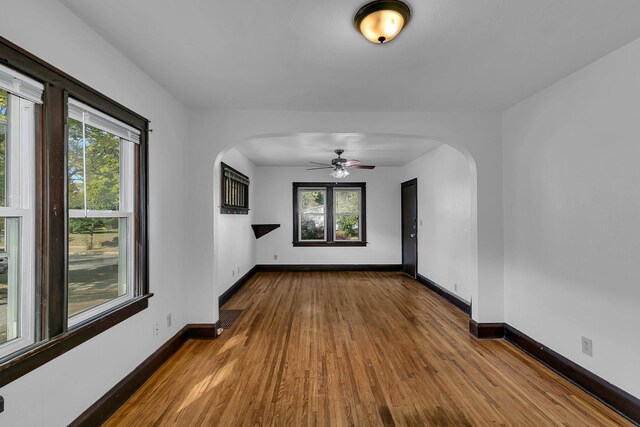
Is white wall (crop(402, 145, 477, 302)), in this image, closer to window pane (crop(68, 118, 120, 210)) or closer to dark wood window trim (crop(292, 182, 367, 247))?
dark wood window trim (crop(292, 182, 367, 247))

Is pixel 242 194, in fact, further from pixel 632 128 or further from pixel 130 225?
pixel 632 128

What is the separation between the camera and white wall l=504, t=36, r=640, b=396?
1971mm

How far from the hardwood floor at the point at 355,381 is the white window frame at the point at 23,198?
0.91 m

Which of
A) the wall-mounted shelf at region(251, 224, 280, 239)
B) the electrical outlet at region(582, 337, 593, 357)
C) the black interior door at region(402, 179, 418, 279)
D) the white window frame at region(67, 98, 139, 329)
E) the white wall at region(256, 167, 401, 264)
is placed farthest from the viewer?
the white wall at region(256, 167, 401, 264)

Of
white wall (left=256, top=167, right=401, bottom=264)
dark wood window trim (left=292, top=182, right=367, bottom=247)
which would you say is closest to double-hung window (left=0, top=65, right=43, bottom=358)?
white wall (left=256, top=167, right=401, bottom=264)

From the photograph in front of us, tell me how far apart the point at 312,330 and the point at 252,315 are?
963 millimetres

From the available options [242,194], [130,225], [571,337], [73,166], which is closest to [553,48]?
[571,337]

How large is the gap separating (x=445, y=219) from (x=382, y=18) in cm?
373

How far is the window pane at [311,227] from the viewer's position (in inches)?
275

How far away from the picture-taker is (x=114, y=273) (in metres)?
2.21

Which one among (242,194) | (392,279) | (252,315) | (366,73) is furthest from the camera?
(392,279)

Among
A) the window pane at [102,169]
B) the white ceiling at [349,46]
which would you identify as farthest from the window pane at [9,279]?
the white ceiling at [349,46]

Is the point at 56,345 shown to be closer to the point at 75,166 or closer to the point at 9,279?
the point at 9,279

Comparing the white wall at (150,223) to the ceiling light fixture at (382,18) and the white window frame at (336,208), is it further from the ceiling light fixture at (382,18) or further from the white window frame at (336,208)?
the white window frame at (336,208)
